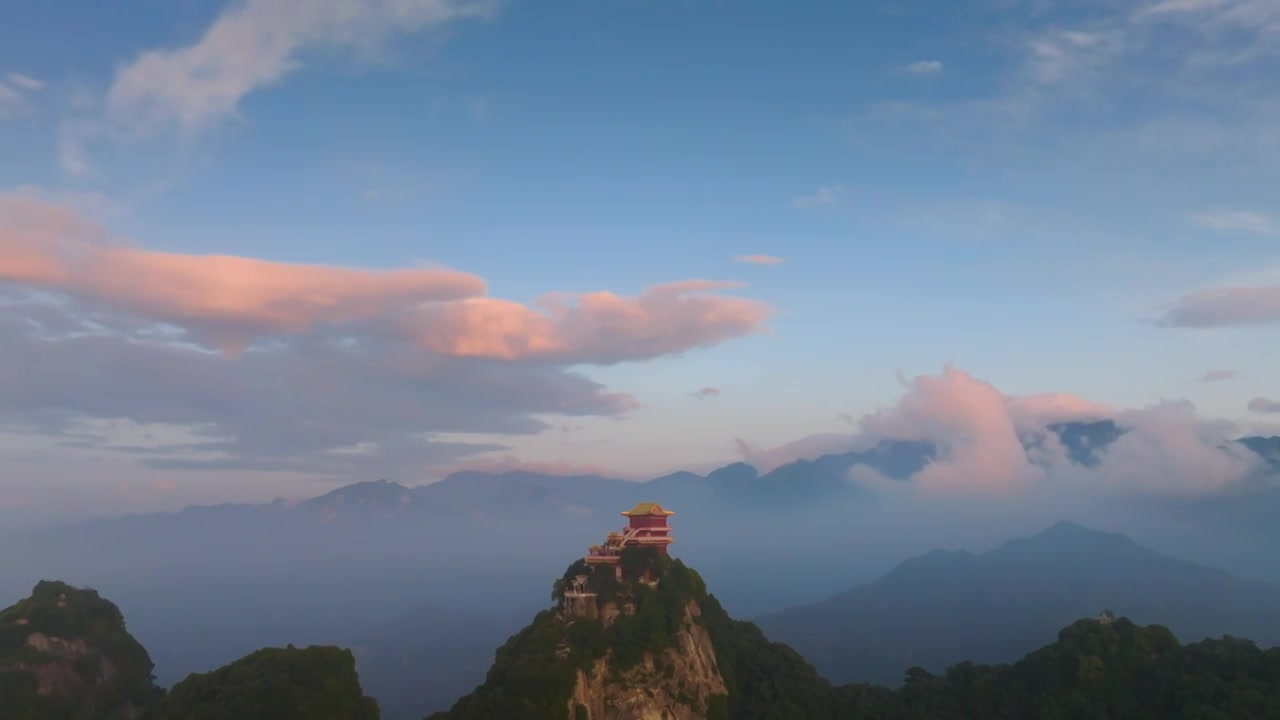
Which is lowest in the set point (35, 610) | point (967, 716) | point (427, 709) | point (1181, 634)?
point (427, 709)

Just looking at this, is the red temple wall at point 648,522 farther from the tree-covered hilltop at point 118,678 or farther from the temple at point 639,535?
the tree-covered hilltop at point 118,678

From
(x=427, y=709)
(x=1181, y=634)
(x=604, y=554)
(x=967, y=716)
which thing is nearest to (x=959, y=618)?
(x=1181, y=634)

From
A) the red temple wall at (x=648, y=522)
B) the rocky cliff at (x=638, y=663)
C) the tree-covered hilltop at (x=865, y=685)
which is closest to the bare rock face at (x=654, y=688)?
the rocky cliff at (x=638, y=663)

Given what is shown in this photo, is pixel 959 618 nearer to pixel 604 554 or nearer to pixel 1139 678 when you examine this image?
pixel 1139 678

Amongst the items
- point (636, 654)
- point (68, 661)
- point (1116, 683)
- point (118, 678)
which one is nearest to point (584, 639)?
point (636, 654)

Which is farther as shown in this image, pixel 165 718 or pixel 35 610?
pixel 35 610
